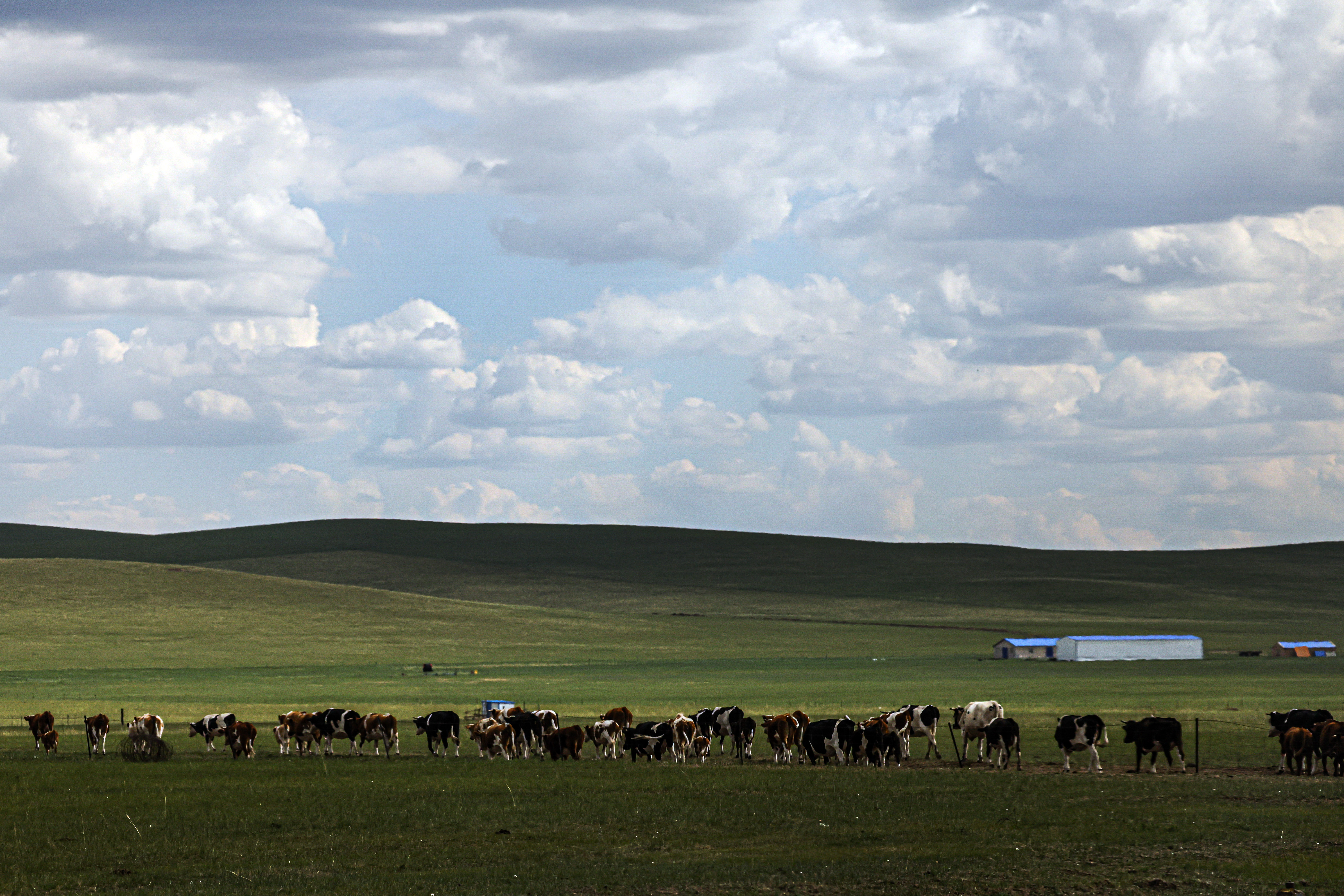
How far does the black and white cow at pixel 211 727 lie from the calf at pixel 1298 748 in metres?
28.9

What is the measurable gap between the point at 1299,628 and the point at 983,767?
134260 millimetres

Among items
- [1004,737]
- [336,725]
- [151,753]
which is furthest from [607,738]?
[151,753]

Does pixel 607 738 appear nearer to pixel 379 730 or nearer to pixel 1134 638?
pixel 379 730

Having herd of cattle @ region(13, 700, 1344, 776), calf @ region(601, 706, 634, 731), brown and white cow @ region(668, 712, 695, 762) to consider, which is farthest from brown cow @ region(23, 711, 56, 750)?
brown and white cow @ region(668, 712, 695, 762)

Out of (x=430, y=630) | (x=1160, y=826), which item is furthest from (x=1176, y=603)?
(x=1160, y=826)

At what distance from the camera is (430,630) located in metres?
133

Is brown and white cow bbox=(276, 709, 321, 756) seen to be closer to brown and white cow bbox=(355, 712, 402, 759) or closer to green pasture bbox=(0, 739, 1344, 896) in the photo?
brown and white cow bbox=(355, 712, 402, 759)

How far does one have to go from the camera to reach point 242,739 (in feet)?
139

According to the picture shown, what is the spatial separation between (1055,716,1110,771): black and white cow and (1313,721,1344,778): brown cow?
4.93 m

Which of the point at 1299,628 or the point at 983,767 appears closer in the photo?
the point at 983,767

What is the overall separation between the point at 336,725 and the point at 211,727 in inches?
175

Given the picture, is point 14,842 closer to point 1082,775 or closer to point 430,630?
point 1082,775

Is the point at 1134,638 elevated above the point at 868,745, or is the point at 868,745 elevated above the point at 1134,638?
the point at 1134,638

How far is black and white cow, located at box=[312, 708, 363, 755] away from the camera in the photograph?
43812 millimetres
